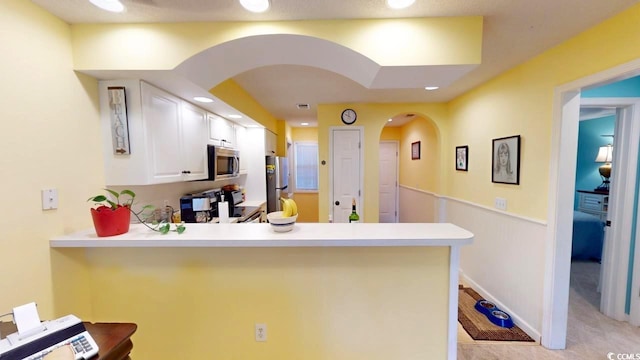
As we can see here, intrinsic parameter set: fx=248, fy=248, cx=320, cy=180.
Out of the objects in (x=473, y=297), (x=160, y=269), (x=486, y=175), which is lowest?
(x=473, y=297)

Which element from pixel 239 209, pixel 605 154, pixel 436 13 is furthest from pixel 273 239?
pixel 605 154

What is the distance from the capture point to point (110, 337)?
1113mm

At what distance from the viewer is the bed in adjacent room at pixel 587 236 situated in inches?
144

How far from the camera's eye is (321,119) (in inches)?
154

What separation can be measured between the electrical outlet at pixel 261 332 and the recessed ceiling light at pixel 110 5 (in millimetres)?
2116

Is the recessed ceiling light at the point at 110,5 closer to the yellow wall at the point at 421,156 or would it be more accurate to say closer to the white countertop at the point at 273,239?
the white countertop at the point at 273,239

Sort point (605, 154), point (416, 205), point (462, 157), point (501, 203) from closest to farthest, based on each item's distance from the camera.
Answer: point (501, 203), point (462, 157), point (605, 154), point (416, 205)

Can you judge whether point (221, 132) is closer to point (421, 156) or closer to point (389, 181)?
point (421, 156)

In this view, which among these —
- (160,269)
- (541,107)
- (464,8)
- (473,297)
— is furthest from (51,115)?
(473,297)

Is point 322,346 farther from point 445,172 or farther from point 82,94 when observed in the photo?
point 445,172

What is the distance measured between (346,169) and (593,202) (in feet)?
15.5

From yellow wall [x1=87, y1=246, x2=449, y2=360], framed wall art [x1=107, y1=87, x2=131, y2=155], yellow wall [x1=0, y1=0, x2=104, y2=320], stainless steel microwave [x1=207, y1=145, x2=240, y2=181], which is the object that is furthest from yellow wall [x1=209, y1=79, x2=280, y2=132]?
yellow wall [x1=87, y1=246, x2=449, y2=360]

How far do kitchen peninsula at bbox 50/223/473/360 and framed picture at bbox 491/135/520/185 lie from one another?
1336 millimetres

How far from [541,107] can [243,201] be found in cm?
390
